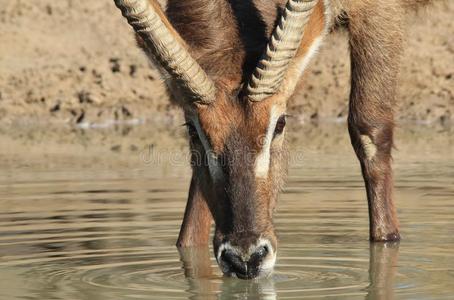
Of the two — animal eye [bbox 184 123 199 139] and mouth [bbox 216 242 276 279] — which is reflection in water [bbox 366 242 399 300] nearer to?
mouth [bbox 216 242 276 279]

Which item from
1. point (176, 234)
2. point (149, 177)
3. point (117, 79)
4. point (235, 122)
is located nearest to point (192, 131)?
point (235, 122)

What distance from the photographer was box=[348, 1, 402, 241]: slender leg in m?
10.6

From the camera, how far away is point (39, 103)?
23.2 metres

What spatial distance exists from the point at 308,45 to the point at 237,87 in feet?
2.72

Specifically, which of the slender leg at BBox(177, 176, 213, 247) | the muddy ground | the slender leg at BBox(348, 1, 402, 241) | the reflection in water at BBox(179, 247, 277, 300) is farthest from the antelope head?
→ the muddy ground

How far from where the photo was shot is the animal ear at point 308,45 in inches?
335

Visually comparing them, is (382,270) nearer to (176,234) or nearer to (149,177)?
(176,234)

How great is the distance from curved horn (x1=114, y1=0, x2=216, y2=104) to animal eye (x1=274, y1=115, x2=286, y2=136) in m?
0.47

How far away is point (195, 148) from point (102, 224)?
11.3ft

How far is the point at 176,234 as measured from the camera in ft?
36.6

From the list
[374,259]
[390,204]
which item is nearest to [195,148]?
[374,259]

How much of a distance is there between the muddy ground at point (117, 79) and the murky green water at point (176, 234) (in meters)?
5.17

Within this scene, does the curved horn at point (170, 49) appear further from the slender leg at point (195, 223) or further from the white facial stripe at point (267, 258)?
the slender leg at point (195, 223)

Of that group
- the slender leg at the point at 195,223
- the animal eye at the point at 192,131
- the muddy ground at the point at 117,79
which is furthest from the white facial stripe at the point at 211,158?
the muddy ground at the point at 117,79
